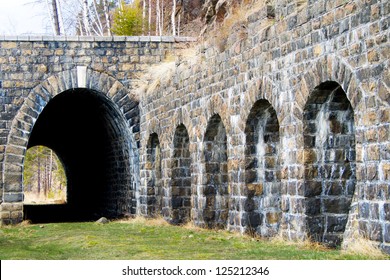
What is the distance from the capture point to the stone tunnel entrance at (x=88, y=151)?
78.7 ft

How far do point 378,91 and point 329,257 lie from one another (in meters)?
2.23

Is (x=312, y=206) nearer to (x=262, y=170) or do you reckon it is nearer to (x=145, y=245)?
(x=262, y=170)

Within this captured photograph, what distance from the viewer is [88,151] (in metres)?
30.4

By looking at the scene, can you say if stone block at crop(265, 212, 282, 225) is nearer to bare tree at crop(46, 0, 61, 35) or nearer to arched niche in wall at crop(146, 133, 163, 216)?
arched niche in wall at crop(146, 133, 163, 216)

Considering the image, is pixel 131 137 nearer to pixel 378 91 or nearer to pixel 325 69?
pixel 325 69

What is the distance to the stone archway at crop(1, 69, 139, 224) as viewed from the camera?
21891mm

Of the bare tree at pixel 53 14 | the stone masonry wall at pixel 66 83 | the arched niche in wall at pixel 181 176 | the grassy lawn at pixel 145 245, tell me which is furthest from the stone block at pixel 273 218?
the bare tree at pixel 53 14

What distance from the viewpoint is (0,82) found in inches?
866

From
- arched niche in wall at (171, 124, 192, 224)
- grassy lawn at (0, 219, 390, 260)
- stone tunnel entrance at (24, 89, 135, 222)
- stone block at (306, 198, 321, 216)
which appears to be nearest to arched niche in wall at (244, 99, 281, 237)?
grassy lawn at (0, 219, 390, 260)

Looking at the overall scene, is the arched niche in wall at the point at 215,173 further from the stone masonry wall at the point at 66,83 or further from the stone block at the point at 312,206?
the stone masonry wall at the point at 66,83

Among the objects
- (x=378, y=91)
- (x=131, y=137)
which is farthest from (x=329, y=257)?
(x=131, y=137)

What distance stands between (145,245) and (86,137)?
54.3 feet

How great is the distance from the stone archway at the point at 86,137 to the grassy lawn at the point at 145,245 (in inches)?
119

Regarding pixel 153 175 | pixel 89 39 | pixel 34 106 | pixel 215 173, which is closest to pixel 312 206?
pixel 215 173
